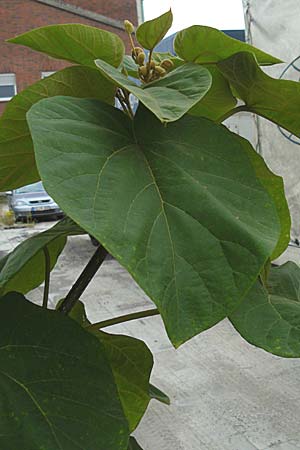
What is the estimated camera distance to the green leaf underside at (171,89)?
0.32 meters

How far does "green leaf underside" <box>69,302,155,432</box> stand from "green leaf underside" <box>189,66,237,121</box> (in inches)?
9.6

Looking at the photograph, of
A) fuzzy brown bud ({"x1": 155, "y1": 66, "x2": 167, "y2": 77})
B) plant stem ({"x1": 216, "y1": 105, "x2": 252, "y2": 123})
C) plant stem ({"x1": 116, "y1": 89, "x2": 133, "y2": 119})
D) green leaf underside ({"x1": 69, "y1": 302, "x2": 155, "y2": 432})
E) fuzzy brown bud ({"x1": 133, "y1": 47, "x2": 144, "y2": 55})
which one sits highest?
fuzzy brown bud ({"x1": 133, "y1": 47, "x2": 144, "y2": 55})

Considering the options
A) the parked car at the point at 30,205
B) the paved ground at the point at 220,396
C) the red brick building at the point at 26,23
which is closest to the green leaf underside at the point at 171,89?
the paved ground at the point at 220,396

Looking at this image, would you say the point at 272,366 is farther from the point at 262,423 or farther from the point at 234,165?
the point at 234,165

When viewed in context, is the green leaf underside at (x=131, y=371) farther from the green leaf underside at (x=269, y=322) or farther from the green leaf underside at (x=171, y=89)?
the green leaf underside at (x=171, y=89)

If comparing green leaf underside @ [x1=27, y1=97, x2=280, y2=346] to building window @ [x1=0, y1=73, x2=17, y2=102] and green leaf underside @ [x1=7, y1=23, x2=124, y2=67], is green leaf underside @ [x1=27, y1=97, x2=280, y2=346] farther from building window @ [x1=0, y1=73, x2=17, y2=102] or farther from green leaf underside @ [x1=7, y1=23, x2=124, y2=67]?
building window @ [x1=0, y1=73, x2=17, y2=102]

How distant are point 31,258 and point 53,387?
4.5 inches

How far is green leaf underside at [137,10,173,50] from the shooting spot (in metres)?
0.42

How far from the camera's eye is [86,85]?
16.7 inches

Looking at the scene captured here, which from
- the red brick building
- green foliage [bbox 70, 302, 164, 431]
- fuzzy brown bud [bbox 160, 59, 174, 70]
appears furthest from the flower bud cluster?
the red brick building

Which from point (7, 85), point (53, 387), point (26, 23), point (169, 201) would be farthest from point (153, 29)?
point (26, 23)

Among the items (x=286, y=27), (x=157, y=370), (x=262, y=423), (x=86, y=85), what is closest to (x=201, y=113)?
(x=86, y=85)

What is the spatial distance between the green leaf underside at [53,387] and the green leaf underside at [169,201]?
138mm

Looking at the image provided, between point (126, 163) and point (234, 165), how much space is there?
75 mm
